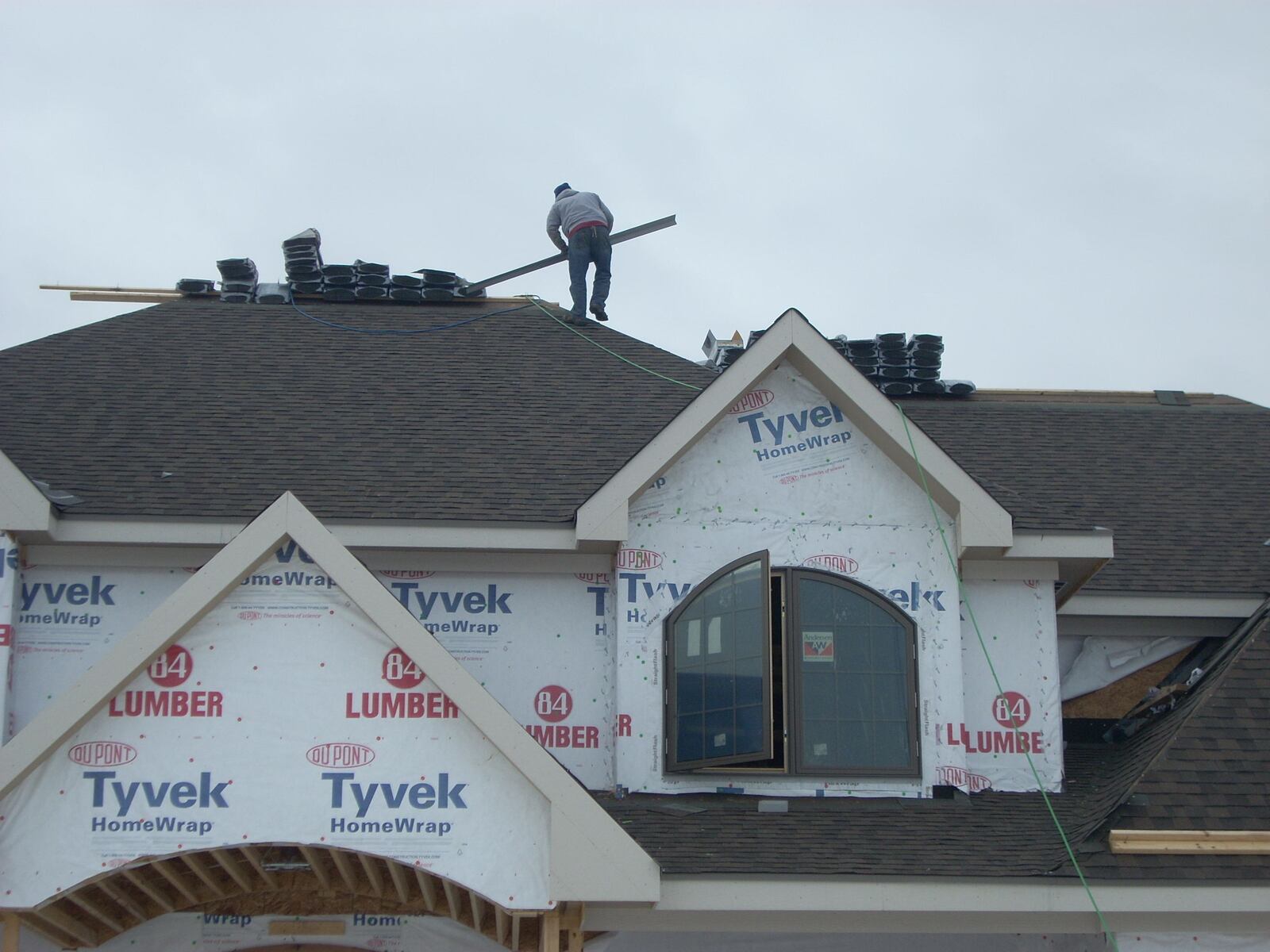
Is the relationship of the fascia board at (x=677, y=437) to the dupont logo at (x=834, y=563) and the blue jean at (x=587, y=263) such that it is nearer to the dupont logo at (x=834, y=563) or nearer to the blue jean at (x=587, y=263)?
the dupont logo at (x=834, y=563)

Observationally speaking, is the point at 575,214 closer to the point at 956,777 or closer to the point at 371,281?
the point at 371,281

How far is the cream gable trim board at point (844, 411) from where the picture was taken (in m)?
13.0

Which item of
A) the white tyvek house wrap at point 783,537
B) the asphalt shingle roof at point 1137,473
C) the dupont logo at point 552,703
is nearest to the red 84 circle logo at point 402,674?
the dupont logo at point 552,703

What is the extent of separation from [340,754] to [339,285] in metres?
8.83

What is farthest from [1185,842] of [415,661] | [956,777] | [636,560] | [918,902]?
[415,661]

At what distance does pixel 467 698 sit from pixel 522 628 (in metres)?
2.76

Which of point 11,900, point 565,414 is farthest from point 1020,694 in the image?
point 11,900

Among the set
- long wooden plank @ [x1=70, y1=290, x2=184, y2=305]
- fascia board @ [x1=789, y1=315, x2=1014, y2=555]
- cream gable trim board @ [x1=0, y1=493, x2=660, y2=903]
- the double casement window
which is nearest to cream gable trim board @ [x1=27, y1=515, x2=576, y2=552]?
the double casement window

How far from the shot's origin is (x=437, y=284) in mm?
18312

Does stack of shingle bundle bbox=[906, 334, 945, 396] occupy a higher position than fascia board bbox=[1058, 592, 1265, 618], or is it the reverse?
stack of shingle bundle bbox=[906, 334, 945, 396]

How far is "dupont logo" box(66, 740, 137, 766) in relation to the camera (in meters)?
10.6

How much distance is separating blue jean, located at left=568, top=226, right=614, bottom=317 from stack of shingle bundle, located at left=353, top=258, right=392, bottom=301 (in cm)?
226

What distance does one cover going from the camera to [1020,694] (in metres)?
13.4

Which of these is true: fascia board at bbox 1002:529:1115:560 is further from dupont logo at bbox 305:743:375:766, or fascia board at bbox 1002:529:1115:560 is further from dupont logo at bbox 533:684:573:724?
dupont logo at bbox 305:743:375:766
